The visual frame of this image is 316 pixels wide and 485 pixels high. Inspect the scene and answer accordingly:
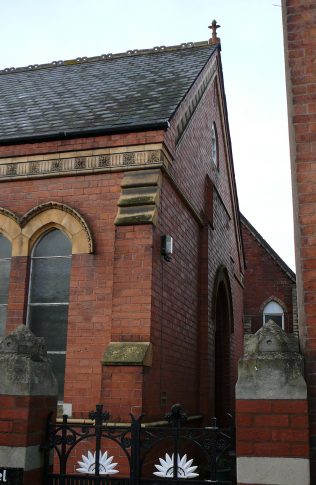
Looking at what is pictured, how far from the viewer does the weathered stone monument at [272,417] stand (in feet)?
13.2

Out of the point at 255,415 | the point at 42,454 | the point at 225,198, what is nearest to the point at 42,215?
the point at 42,454

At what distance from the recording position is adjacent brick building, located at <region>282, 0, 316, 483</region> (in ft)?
14.5

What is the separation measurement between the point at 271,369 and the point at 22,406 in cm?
215

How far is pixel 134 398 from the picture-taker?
25.2 feet

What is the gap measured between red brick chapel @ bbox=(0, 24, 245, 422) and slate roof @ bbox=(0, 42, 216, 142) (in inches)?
2.4

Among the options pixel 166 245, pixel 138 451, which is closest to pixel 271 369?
pixel 138 451

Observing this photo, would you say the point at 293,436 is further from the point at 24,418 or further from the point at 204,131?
the point at 204,131

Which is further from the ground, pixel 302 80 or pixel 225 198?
pixel 225 198

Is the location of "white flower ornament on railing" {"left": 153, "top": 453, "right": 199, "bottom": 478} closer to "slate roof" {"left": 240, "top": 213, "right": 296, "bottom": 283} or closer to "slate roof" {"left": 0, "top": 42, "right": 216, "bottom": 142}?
"slate roof" {"left": 0, "top": 42, "right": 216, "bottom": 142}

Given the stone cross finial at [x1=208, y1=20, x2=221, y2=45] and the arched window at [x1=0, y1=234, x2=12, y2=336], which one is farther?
the stone cross finial at [x1=208, y1=20, x2=221, y2=45]

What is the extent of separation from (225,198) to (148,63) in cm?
455

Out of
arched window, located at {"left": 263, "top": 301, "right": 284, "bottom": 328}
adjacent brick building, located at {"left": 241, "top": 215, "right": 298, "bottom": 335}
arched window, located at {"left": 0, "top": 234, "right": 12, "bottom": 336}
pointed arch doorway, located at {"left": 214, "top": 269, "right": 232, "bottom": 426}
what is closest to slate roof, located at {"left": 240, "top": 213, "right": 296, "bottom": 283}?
adjacent brick building, located at {"left": 241, "top": 215, "right": 298, "bottom": 335}

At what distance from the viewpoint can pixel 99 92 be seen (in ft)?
39.4

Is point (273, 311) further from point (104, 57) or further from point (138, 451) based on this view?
point (138, 451)
